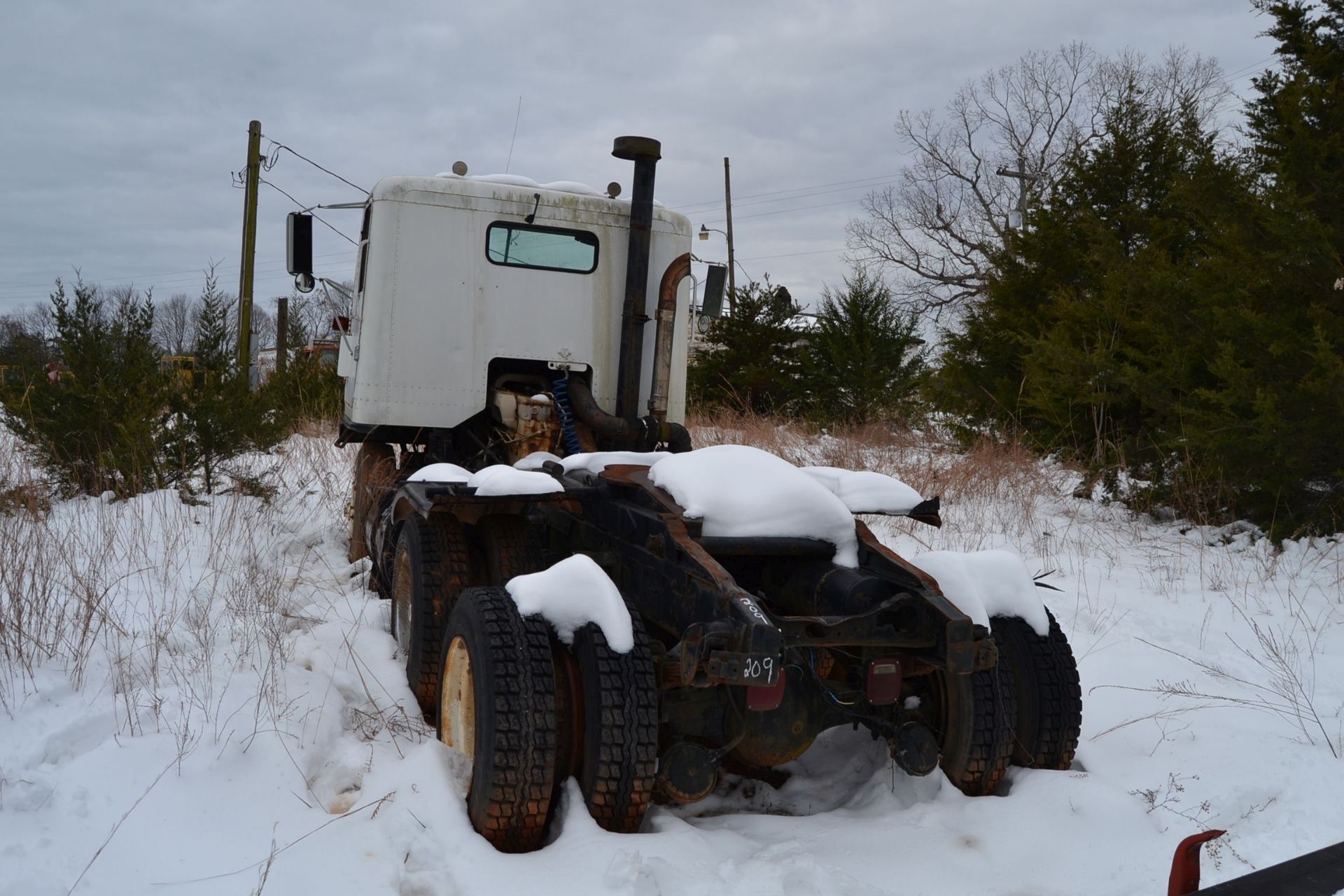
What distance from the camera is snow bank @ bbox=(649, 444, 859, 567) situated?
308 centimetres

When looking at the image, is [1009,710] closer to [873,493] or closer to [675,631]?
[873,493]

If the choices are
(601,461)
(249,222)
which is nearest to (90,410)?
(601,461)

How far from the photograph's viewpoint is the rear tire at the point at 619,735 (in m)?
2.55

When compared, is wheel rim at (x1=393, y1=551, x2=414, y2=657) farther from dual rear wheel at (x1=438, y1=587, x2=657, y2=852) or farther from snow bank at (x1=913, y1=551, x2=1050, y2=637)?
snow bank at (x1=913, y1=551, x2=1050, y2=637)

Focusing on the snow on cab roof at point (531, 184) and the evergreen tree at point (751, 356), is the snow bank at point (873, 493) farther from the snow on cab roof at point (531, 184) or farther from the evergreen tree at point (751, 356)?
the evergreen tree at point (751, 356)

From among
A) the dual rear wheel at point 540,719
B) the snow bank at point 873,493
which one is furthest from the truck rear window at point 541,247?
the dual rear wheel at point 540,719

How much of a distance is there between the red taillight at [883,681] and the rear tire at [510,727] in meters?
0.89

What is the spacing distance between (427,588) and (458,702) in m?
1.07

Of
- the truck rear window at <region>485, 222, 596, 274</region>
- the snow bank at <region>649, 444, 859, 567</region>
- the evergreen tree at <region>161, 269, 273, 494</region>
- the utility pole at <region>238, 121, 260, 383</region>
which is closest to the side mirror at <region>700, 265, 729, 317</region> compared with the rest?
the truck rear window at <region>485, 222, 596, 274</region>

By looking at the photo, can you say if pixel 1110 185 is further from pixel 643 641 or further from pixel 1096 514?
pixel 643 641

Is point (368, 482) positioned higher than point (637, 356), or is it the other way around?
point (637, 356)

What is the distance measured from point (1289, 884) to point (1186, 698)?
6.59 feet

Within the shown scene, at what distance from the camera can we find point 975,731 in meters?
2.92

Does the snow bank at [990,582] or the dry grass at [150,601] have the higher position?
the snow bank at [990,582]
